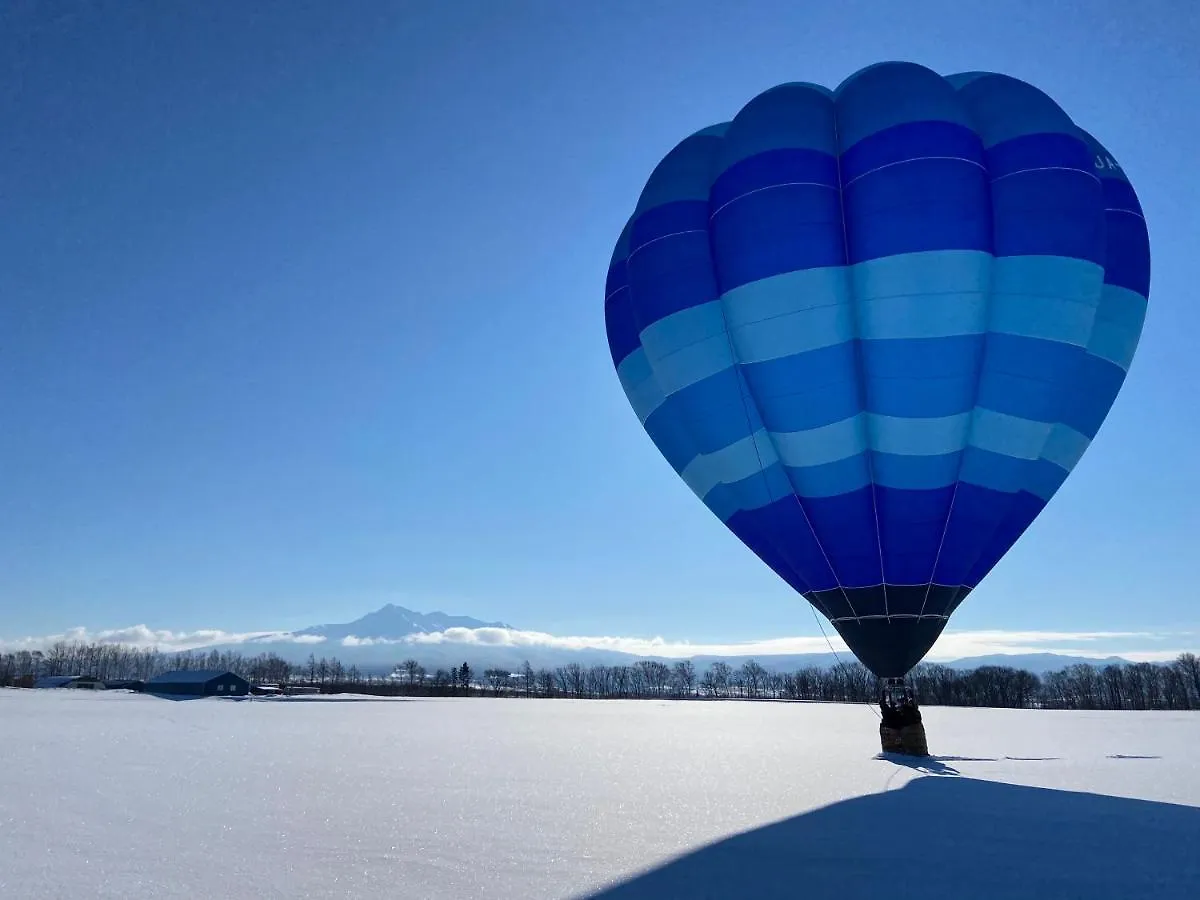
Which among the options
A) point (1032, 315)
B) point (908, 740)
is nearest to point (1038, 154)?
point (1032, 315)

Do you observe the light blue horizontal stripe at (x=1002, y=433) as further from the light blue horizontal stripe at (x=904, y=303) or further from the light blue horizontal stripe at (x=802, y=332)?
the light blue horizontal stripe at (x=802, y=332)

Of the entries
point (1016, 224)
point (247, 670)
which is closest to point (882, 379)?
point (1016, 224)

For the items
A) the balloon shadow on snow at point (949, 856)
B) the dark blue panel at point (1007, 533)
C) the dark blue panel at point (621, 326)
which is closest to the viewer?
the balloon shadow on snow at point (949, 856)

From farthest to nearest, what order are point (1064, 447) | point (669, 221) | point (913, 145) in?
point (669, 221) < point (1064, 447) < point (913, 145)

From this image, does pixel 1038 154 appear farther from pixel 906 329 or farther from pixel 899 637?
pixel 899 637

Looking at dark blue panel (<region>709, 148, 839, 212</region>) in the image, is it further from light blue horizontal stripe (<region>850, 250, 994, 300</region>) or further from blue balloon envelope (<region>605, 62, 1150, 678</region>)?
light blue horizontal stripe (<region>850, 250, 994, 300</region>)

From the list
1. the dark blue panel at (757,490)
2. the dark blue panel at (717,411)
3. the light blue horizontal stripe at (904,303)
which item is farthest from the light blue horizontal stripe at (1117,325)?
the dark blue panel at (717,411)
